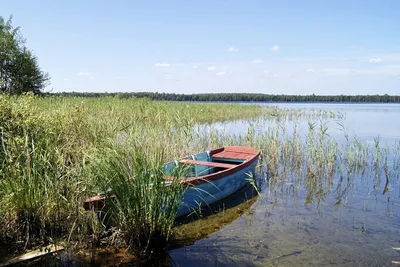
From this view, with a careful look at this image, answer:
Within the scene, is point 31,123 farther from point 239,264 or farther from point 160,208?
point 239,264

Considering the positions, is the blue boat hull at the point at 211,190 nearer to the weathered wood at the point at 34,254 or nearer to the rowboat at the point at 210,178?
the rowboat at the point at 210,178

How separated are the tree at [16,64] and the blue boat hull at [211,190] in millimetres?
25458

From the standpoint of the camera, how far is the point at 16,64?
30.0m

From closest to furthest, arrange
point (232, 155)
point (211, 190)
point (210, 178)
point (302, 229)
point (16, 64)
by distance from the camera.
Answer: point (302, 229)
point (210, 178)
point (211, 190)
point (232, 155)
point (16, 64)

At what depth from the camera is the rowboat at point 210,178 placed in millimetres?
5426

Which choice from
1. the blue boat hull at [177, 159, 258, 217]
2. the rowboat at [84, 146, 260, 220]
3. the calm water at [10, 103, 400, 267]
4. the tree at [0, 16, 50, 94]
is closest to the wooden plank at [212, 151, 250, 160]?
the rowboat at [84, 146, 260, 220]

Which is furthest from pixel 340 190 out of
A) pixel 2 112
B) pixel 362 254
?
pixel 2 112

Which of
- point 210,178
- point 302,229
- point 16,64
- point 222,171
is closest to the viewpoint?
point 302,229

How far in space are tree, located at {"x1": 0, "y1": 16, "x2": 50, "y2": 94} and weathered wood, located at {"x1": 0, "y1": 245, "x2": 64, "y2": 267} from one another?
27.1 meters

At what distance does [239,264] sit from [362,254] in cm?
185

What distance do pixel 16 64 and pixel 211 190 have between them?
29.6 meters

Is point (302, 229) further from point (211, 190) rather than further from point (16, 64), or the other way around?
point (16, 64)

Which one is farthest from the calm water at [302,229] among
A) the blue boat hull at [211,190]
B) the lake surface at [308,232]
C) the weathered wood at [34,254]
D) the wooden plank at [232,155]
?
the wooden plank at [232,155]

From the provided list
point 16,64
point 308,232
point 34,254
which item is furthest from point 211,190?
point 16,64
